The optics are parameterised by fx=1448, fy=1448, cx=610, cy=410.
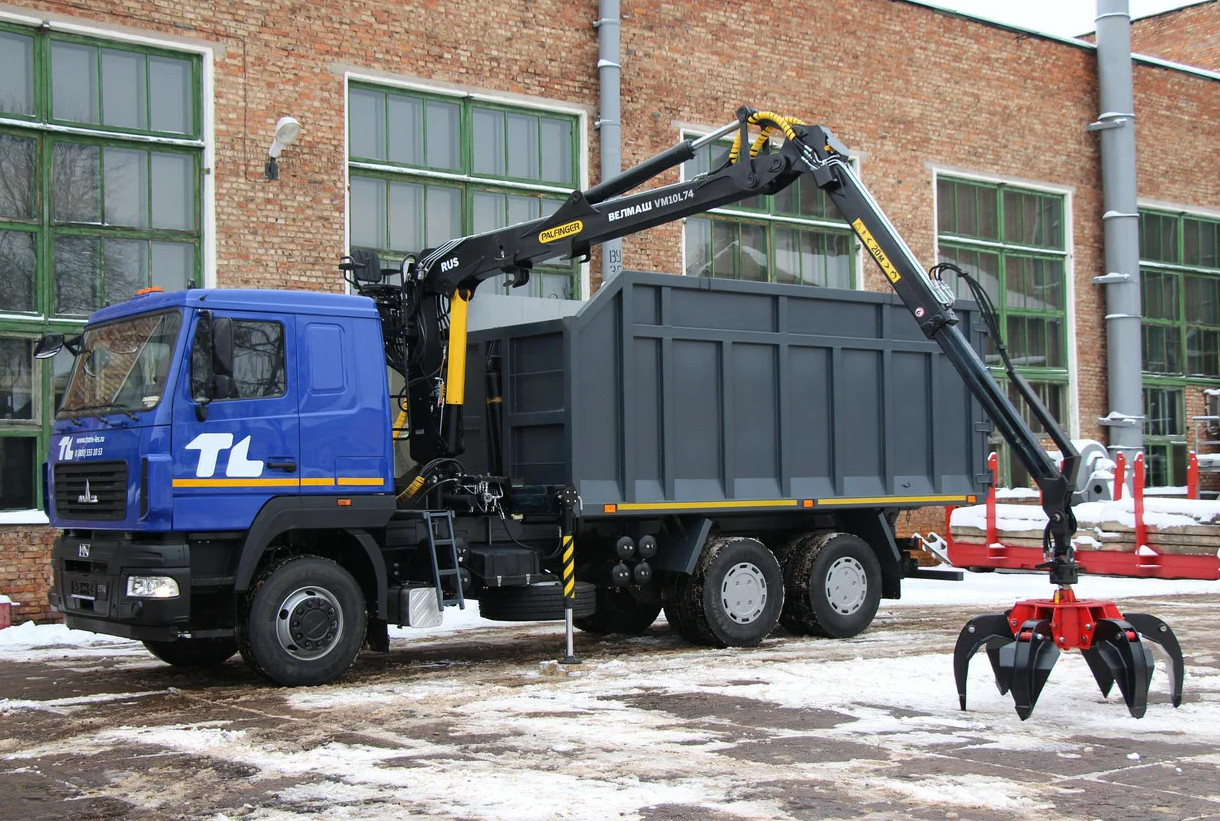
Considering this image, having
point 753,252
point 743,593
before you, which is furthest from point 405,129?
point 743,593

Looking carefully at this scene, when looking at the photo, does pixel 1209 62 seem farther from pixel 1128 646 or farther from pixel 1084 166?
pixel 1128 646

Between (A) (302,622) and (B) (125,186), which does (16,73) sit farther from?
(A) (302,622)

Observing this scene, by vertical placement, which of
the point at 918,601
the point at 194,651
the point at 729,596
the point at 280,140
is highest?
the point at 280,140

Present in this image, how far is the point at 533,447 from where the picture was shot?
39.9 feet

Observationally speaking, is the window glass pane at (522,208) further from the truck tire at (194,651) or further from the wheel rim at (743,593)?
the truck tire at (194,651)

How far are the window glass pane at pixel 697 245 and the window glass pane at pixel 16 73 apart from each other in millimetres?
8716

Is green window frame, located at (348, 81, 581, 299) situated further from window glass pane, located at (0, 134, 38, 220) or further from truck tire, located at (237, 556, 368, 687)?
truck tire, located at (237, 556, 368, 687)

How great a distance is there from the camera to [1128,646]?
8.55m

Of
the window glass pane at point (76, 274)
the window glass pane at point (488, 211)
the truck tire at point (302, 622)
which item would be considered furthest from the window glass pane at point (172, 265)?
the truck tire at point (302, 622)

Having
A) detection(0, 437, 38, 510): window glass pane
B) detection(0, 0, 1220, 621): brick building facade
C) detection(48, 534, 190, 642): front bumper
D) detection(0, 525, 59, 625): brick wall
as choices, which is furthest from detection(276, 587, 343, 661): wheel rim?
detection(0, 437, 38, 510): window glass pane

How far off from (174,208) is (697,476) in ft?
23.5

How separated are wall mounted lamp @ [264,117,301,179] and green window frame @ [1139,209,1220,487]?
52.9 feet

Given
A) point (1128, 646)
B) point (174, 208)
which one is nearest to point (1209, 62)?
point (174, 208)

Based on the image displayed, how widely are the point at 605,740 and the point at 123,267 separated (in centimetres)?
989
